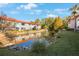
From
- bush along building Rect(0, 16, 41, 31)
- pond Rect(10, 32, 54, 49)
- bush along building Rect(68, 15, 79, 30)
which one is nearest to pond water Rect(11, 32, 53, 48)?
pond Rect(10, 32, 54, 49)

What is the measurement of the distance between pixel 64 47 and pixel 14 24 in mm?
714

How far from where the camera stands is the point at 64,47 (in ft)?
Answer: 13.1

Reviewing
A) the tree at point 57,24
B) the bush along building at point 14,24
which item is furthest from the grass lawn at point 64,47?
the bush along building at point 14,24

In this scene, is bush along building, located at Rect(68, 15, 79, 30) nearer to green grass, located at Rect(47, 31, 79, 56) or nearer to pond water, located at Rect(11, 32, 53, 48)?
green grass, located at Rect(47, 31, 79, 56)

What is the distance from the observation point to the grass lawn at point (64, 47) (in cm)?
399

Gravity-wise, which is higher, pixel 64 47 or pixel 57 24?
pixel 57 24

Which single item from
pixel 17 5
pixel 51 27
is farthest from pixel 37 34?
pixel 17 5

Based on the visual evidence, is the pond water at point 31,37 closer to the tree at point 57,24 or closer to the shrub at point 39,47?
the shrub at point 39,47

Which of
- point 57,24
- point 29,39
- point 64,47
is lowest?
point 64,47

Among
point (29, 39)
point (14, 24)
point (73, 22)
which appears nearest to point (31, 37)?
point (29, 39)

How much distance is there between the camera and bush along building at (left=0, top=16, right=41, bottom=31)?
401 centimetres

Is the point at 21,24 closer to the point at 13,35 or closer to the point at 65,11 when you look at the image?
the point at 13,35

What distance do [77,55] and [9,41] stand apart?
0.90m

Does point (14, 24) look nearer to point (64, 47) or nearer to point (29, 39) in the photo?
point (29, 39)
